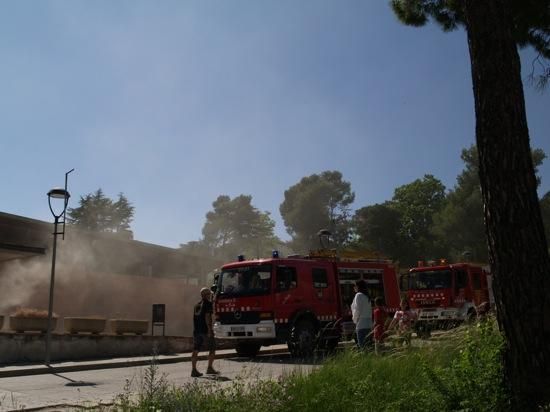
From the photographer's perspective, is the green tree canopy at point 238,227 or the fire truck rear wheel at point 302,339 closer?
the fire truck rear wheel at point 302,339

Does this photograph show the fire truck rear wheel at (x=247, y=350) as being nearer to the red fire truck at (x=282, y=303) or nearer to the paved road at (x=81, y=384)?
the red fire truck at (x=282, y=303)

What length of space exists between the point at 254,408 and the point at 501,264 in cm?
294

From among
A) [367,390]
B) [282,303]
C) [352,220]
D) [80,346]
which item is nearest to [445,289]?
[282,303]

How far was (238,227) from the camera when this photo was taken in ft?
302

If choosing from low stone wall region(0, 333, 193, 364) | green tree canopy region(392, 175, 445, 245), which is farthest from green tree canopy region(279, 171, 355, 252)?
low stone wall region(0, 333, 193, 364)

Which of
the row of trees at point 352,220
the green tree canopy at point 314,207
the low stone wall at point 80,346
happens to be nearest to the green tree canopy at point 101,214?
the row of trees at point 352,220

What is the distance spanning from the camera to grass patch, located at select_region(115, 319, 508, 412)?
545cm

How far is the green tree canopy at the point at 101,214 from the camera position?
6591 cm

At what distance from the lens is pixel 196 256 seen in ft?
110

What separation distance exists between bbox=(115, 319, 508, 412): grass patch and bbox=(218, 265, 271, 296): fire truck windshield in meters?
8.07

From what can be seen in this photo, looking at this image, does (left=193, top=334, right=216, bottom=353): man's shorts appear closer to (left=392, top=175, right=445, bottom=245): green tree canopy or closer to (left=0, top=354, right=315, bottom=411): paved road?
(left=0, top=354, right=315, bottom=411): paved road

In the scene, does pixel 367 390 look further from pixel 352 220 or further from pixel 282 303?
pixel 352 220

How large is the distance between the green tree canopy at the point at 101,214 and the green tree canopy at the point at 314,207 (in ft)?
72.2

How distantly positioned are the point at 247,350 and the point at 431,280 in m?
8.26
